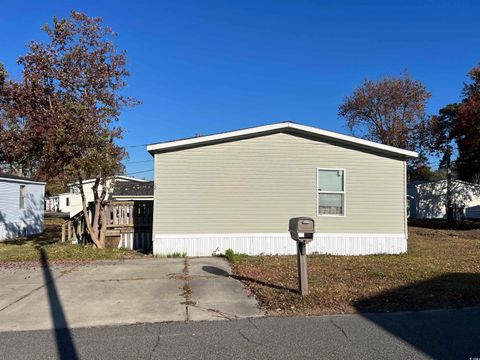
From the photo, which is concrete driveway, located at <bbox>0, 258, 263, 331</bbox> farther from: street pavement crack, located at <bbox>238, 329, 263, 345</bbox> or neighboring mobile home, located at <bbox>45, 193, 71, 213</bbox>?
neighboring mobile home, located at <bbox>45, 193, 71, 213</bbox>

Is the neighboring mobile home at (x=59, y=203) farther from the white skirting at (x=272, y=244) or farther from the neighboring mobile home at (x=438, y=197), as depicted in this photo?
the white skirting at (x=272, y=244)

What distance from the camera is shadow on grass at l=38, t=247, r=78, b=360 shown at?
4559 mm

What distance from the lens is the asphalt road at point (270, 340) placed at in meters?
4.50

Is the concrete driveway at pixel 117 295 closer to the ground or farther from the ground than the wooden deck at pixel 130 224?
closer to the ground

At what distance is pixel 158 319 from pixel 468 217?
34.4 meters

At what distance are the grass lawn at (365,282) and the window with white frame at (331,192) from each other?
1374 mm

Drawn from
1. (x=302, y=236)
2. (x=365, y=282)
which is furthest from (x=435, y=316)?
(x=302, y=236)

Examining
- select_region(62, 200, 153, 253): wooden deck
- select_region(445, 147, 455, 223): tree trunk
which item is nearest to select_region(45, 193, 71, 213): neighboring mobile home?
select_region(445, 147, 455, 223): tree trunk

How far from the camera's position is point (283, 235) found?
38.6ft

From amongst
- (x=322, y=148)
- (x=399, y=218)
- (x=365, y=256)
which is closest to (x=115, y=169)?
(x=322, y=148)

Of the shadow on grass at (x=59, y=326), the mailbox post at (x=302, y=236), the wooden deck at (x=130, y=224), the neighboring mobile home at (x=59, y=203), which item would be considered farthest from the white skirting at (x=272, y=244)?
the neighboring mobile home at (x=59, y=203)

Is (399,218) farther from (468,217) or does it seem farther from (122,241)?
(468,217)

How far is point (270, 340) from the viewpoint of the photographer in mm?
4938

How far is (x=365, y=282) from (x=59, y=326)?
529cm
